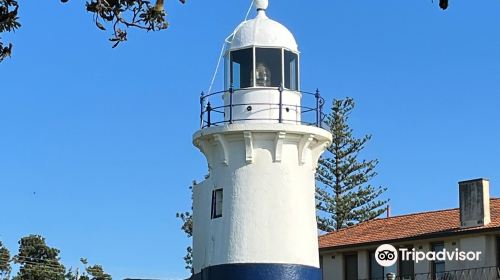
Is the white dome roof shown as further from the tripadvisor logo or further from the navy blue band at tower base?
the tripadvisor logo

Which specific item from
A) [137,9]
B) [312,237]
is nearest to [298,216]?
[312,237]

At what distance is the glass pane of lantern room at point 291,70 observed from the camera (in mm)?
33031

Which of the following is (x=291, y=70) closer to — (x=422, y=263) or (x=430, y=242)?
(x=430, y=242)

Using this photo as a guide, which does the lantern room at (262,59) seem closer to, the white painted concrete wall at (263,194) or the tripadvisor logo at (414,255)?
the white painted concrete wall at (263,194)

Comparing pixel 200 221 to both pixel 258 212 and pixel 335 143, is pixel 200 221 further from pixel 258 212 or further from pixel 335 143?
pixel 335 143

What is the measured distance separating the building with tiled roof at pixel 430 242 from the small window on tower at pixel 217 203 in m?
8.15

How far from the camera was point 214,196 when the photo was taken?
110ft

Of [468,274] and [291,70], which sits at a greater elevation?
[291,70]

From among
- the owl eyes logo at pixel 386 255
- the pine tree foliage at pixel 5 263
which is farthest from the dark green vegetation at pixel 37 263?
the owl eyes logo at pixel 386 255

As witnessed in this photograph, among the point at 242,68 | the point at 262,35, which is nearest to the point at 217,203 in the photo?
the point at 242,68

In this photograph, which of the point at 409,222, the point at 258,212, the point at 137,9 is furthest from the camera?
the point at 409,222

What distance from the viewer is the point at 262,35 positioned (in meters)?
33.1

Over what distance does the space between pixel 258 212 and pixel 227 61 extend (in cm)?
465

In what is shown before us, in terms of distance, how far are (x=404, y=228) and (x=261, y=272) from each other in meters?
10.0
